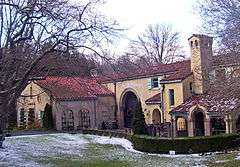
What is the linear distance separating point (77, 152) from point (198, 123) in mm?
12256

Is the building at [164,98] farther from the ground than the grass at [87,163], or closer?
farther from the ground

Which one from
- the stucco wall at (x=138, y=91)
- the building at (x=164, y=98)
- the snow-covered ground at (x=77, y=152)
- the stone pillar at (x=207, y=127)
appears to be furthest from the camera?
the stucco wall at (x=138, y=91)

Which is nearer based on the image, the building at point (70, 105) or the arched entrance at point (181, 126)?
the arched entrance at point (181, 126)

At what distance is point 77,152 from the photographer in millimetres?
28047

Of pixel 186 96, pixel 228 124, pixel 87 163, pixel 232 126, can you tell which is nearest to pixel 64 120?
pixel 186 96

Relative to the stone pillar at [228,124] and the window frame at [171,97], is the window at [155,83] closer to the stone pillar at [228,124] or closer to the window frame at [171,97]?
the window frame at [171,97]

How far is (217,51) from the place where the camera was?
22.4 meters

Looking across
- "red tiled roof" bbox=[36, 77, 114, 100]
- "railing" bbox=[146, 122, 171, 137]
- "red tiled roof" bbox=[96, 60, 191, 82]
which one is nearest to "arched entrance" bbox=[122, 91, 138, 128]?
"red tiled roof" bbox=[36, 77, 114, 100]

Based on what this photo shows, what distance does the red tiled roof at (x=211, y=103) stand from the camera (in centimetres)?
3133

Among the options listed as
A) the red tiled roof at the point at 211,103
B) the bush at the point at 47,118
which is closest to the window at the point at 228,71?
the red tiled roof at the point at 211,103

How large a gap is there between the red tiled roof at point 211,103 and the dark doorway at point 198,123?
94 cm

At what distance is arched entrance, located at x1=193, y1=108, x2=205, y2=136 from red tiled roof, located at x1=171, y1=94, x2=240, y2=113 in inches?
32.2

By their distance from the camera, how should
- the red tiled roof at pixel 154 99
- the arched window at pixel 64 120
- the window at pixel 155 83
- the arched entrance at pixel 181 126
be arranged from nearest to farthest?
1. the arched entrance at pixel 181 126
2. the red tiled roof at pixel 154 99
3. the window at pixel 155 83
4. the arched window at pixel 64 120

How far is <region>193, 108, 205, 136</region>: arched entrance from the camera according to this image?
115 ft
